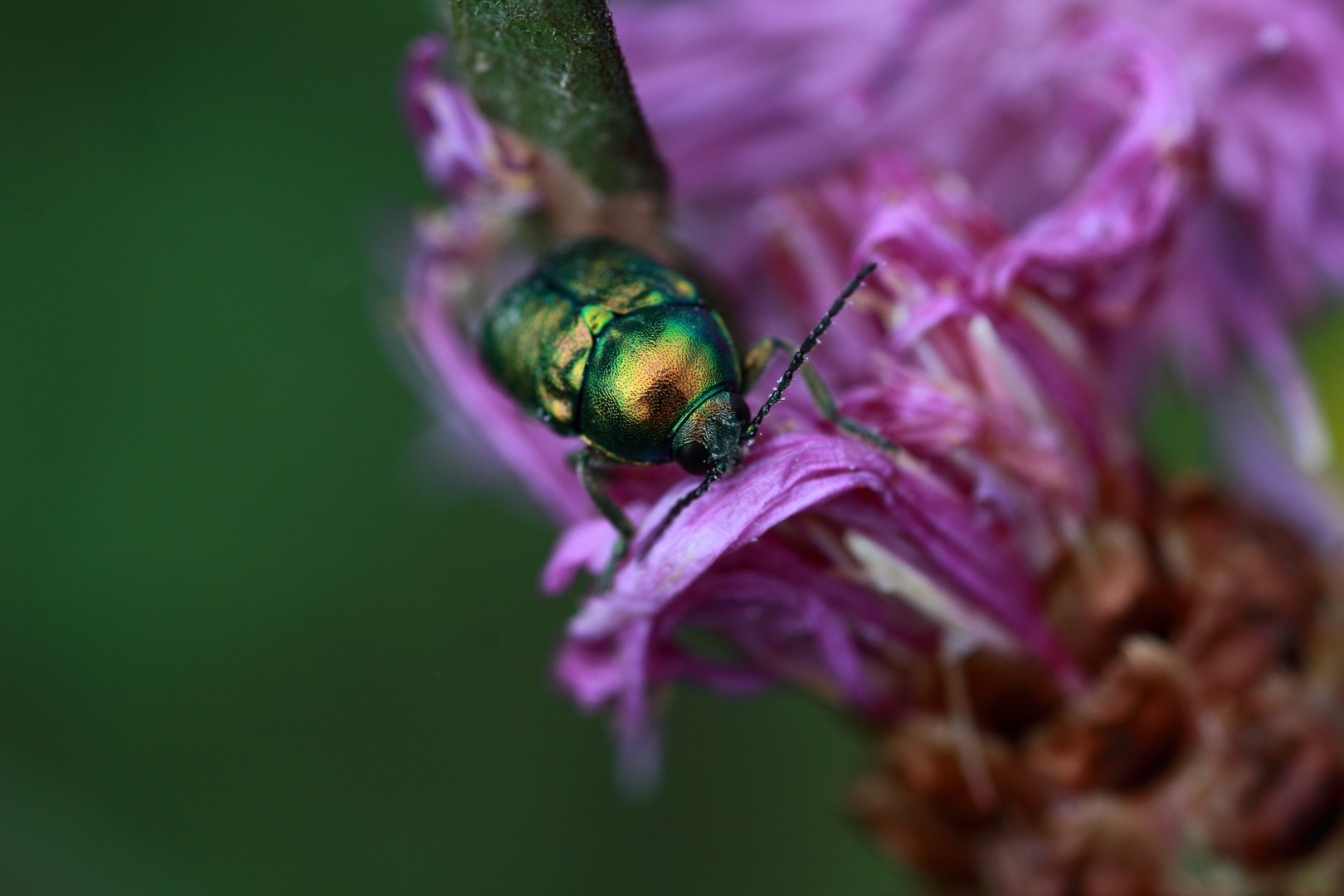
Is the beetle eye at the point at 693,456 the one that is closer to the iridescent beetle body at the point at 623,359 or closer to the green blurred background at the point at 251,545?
the iridescent beetle body at the point at 623,359

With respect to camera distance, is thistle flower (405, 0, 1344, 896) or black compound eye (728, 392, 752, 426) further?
thistle flower (405, 0, 1344, 896)

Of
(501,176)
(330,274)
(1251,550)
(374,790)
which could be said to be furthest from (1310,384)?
(374,790)

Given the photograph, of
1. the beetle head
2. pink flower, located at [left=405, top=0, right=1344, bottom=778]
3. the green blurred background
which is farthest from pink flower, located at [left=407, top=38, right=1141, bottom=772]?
the green blurred background

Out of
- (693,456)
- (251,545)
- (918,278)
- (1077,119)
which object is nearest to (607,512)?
(693,456)

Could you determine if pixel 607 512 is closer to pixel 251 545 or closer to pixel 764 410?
pixel 764 410

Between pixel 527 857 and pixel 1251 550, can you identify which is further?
pixel 527 857

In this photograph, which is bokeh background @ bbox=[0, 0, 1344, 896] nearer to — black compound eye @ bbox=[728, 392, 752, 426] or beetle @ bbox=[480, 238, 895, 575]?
beetle @ bbox=[480, 238, 895, 575]

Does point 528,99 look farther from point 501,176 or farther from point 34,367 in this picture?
point 34,367
